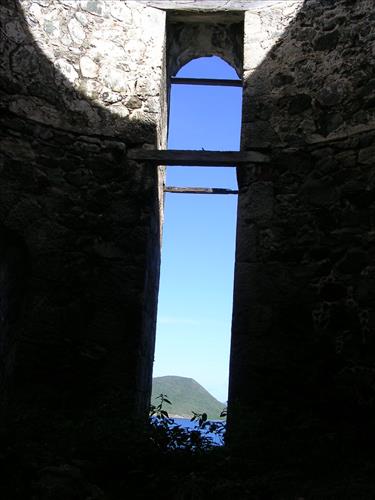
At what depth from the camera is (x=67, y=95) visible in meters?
5.39

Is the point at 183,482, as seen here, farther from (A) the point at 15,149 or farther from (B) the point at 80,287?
(A) the point at 15,149

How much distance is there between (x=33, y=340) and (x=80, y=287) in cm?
56

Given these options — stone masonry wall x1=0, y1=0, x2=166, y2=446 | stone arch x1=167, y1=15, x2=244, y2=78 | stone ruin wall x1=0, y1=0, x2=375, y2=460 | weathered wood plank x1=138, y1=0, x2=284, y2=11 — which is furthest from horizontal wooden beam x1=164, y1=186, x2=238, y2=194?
weathered wood plank x1=138, y1=0, x2=284, y2=11

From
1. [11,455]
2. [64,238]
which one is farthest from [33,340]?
[11,455]

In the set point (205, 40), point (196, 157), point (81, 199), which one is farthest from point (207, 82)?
point (81, 199)

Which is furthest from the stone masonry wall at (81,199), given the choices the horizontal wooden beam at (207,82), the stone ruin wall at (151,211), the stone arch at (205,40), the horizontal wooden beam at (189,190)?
the horizontal wooden beam at (207,82)

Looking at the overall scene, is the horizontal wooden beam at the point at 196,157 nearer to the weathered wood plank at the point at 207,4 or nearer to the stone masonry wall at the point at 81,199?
the stone masonry wall at the point at 81,199

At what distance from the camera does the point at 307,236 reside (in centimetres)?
504

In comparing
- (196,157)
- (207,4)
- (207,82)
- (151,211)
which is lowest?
(151,211)

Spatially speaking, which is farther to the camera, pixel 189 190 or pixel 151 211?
pixel 189 190

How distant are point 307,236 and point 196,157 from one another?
1.18 m

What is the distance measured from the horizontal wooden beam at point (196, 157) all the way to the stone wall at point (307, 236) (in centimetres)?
9

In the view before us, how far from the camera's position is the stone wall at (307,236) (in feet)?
15.0

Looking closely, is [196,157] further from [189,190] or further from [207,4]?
[207,4]
